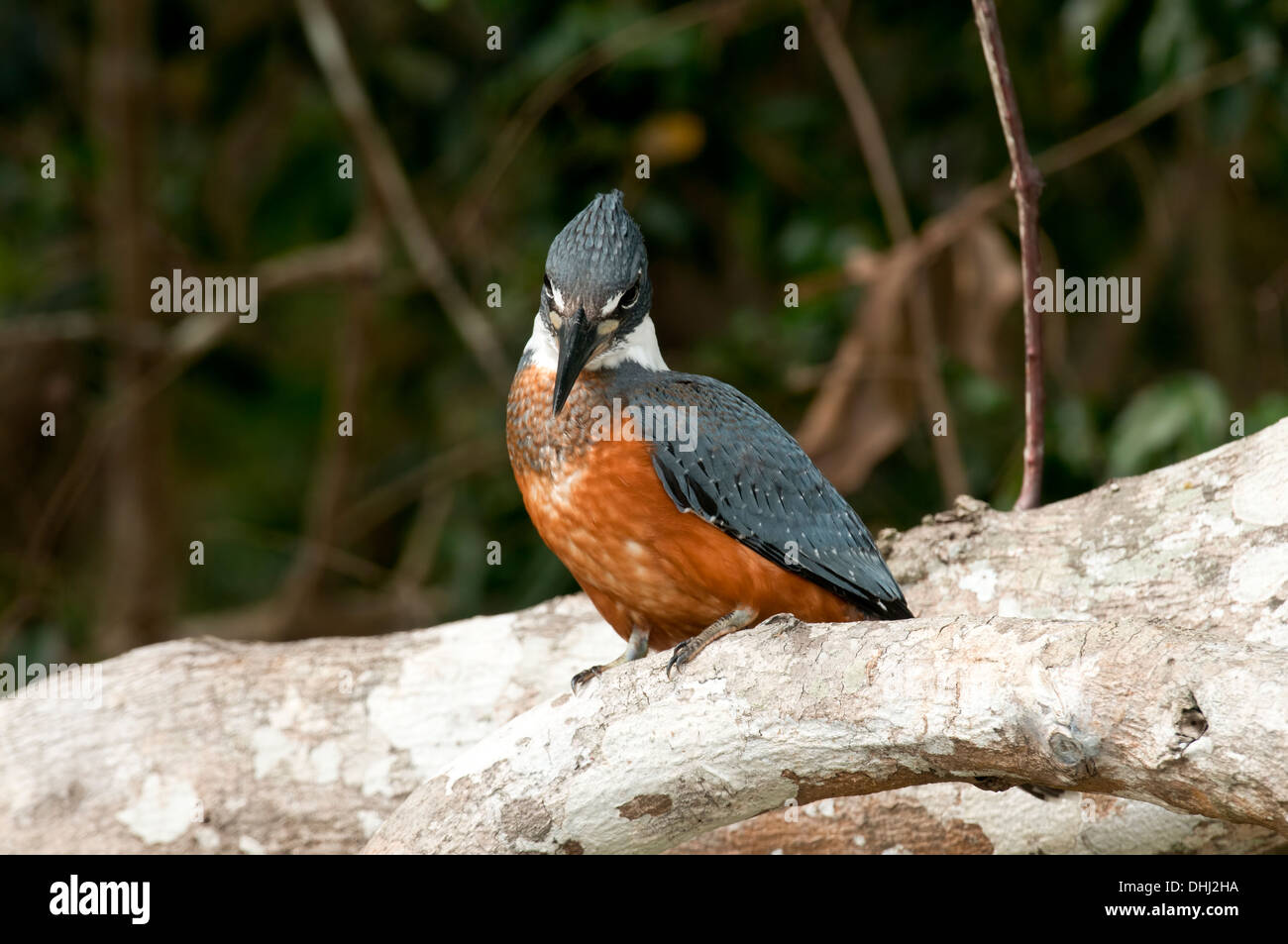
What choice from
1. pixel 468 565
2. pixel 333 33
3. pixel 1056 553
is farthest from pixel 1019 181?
pixel 333 33

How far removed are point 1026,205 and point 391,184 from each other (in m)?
3.56

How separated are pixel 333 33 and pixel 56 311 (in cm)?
199

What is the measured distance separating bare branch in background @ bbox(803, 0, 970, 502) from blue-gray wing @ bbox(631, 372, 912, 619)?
1.78 meters

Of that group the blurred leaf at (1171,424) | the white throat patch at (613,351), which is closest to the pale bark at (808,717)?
the white throat patch at (613,351)

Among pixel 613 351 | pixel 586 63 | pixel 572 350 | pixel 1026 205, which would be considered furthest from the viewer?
pixel 586 63

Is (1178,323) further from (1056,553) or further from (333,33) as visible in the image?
(333,33)

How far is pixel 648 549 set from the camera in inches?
138

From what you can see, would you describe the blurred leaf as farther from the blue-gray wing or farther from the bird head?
the bird head

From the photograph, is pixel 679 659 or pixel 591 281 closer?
pixel 679 659

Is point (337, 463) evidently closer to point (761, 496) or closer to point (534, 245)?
point (534, 245)

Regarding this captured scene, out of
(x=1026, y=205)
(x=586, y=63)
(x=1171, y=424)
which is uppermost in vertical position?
(x=586, y=63)

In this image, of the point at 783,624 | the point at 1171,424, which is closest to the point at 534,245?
the point at 1171,424

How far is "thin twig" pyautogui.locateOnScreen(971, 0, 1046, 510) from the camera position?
3.49 m

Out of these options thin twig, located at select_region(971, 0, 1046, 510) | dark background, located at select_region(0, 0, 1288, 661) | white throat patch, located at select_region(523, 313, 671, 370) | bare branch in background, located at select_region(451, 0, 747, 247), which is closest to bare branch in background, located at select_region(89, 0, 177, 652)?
dark background, located at select_region(0, 0, 1288, 661)
